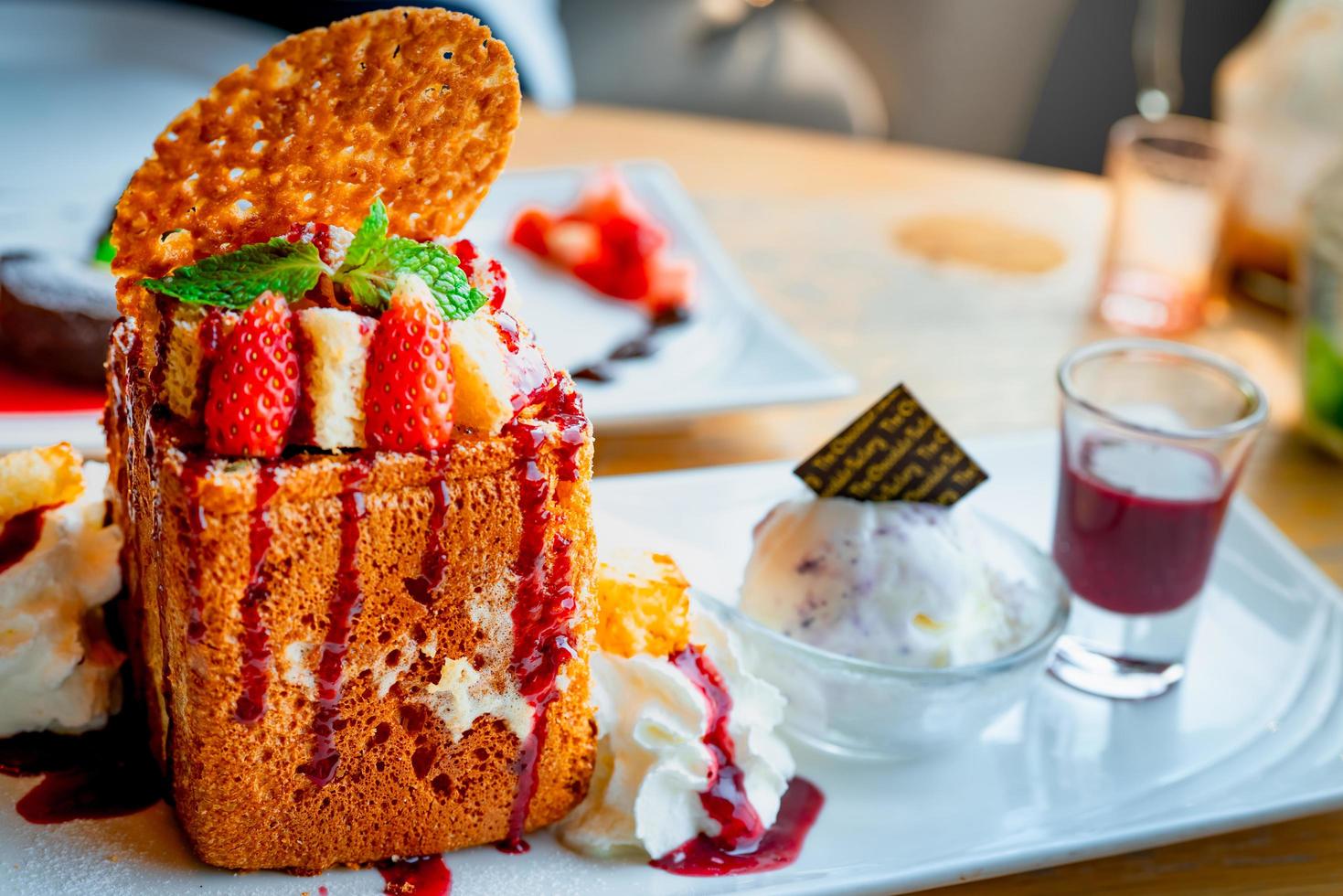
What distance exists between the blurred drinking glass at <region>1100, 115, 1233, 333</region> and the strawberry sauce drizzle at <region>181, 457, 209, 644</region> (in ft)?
6.60

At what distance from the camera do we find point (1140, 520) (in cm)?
173

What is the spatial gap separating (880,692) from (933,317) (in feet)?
4.36

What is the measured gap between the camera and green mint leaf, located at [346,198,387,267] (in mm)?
1270

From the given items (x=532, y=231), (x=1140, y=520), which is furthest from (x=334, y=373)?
(x=532, y=231)

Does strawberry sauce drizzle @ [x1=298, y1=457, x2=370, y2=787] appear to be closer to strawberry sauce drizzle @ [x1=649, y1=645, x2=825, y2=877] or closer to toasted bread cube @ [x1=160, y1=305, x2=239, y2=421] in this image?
toasted bread cube @ [x1=160, y1=305, x2=239, y2=421]

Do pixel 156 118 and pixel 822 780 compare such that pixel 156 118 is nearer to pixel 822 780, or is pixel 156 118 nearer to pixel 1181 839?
pixel 822 780

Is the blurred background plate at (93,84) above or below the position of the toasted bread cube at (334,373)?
below

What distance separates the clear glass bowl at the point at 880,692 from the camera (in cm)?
150

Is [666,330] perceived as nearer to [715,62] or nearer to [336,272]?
[336,272]

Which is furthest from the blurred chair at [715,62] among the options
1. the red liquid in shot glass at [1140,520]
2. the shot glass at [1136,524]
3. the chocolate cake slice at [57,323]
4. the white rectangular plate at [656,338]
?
the red liquid in shot glass at [1140,520]

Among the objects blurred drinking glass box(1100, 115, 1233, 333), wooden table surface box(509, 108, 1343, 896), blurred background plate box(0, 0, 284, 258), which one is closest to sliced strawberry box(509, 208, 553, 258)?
wooden table surface box(509, 108, 1343, 896)

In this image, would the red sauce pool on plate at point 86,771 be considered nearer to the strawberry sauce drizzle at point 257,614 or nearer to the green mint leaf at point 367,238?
the strawberry sauce drizzle at point 257,614

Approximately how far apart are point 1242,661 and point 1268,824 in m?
0.31

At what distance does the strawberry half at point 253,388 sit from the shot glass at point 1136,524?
0.99m
